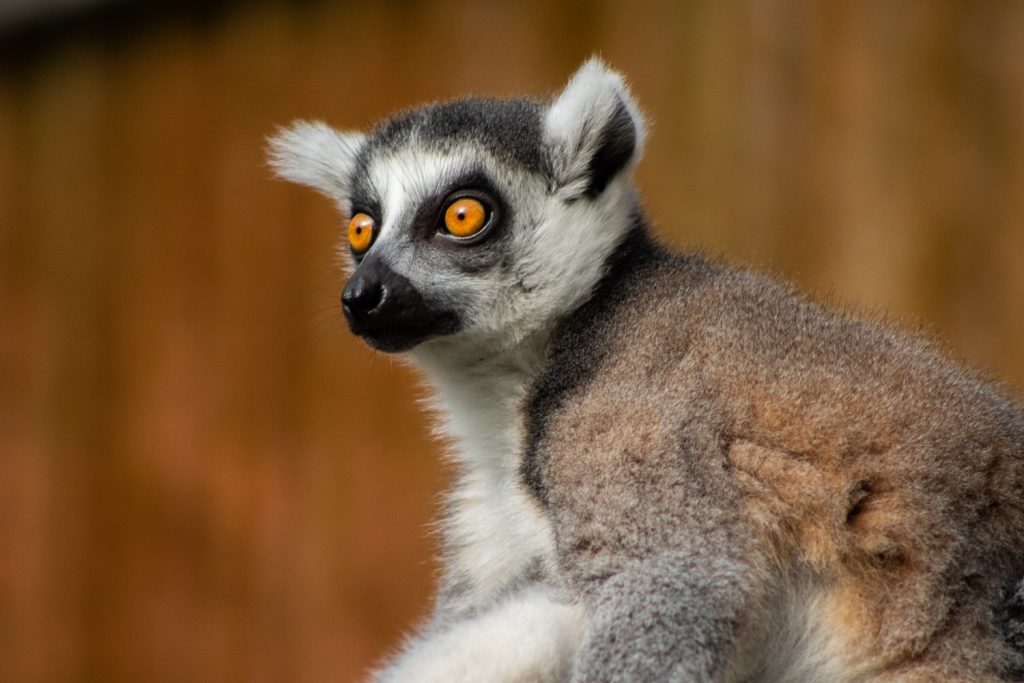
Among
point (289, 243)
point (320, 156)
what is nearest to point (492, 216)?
point (320, 156)

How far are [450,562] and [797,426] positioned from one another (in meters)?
1.08

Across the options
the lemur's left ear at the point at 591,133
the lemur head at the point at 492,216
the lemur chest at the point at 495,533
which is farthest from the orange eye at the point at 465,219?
the lemur chest at the point at 495,533

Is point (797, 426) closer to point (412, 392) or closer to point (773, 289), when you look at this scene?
point (773, 289)

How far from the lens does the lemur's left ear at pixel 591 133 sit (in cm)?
320

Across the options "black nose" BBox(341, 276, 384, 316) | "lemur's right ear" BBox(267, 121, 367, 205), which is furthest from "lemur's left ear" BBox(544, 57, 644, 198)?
"lemur's right ear" BBox(267, 121, 367, 205)

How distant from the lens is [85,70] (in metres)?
6.80

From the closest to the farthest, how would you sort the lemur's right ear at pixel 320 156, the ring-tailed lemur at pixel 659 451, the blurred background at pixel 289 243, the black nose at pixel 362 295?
the ring-tailed lemur at pixel 659 451
the black nose at pixel 362 295
the lemur's right ear at pixel 320 156
the blurred background at pixel 289 243

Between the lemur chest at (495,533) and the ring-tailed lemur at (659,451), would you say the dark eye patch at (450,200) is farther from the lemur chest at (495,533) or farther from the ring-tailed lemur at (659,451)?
the lemur chest at (495,533)

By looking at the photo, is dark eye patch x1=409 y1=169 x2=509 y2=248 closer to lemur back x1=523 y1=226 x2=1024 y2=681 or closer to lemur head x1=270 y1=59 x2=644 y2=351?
lemur head x1=270 y1=59 x2=644 y2=351

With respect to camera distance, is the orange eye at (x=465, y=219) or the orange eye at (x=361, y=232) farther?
the orange eye at (x=361, y=232)

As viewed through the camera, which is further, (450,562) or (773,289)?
(450,562)

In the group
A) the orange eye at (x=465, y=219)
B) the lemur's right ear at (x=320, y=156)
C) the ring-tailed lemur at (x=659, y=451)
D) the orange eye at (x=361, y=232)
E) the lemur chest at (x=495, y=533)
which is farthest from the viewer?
the lemur's right ear at (x=320, y=156)

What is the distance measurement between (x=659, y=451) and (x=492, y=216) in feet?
2.79

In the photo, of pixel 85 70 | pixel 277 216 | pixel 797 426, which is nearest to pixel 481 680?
pixel 797 426
